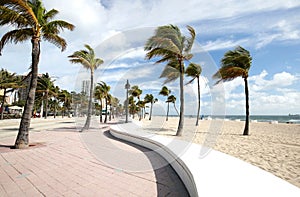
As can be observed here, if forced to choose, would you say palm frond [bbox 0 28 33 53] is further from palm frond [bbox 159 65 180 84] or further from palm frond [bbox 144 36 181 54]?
palm frond [bbox 159 65 180 84]

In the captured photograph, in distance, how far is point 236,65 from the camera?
1566cm

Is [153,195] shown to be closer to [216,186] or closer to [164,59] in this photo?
[216,186]

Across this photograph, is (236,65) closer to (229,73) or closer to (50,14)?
(229,73)

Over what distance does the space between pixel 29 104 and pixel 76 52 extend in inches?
313

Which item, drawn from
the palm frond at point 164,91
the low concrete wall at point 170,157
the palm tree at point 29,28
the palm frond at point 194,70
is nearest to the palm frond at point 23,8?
the palm tree at point 29,28

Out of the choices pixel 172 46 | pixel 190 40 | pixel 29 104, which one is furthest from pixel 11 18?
pixel 190 40

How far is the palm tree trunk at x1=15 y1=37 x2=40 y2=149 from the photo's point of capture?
7.71 m

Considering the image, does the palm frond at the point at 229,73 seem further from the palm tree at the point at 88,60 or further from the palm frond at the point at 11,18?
the palm frond at the point at 11,18

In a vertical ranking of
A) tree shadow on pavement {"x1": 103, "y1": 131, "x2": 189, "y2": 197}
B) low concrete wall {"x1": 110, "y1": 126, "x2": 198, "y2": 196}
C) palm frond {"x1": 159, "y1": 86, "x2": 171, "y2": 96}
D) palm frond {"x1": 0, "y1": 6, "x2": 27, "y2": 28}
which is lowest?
tree shadow on pavement {"x1": 103, "y1": 131, "x2": 189, "y2": 197}

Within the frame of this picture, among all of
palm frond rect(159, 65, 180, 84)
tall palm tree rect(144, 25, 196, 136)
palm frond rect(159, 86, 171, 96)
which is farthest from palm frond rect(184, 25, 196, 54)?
palm frond rect(159, 86, 171, 96)

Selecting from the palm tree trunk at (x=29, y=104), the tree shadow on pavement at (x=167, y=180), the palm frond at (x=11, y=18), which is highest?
the palm frond at (x=11, y=18)

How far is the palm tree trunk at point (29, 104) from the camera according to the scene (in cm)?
771

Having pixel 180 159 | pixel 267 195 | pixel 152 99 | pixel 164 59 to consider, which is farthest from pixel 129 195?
pixel 152 99

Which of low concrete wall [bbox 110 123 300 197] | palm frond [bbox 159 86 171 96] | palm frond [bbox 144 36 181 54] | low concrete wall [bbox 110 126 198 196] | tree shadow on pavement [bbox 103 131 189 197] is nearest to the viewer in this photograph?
low concrete wall [bbox 110 123 300 197]
